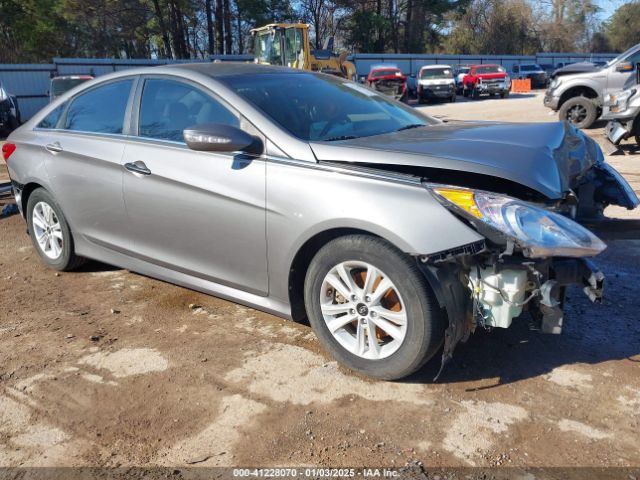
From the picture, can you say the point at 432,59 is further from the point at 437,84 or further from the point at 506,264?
the point at 506,264

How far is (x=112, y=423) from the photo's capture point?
9.65ft

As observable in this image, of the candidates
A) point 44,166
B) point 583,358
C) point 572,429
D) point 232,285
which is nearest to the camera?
point 572,429

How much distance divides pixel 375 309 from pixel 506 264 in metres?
0.70

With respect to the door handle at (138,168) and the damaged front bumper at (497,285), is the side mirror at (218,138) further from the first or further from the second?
the damaged front bumper at (497,285)

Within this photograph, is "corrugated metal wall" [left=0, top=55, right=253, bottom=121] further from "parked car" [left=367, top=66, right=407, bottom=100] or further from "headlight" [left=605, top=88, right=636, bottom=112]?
"headlight" [left=605, top=88, right=636, bottom=112]

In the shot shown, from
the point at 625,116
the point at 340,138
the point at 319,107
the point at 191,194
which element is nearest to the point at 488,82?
the point at 625,116

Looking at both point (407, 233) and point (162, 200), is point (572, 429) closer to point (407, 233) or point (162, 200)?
point (407, 233)

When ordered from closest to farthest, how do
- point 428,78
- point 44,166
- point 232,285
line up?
point 232,285 < point 44,166 < point 428,78

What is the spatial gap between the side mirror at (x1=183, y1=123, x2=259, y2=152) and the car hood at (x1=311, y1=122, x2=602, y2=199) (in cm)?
41

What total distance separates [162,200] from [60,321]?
1.16m

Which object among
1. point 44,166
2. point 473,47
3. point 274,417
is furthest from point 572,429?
point 473,47

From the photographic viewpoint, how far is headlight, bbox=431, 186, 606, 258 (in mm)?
2742

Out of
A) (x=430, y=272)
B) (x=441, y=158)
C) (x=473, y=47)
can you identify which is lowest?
(x=430, y=272)

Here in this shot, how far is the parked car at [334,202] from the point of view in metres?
2.88
